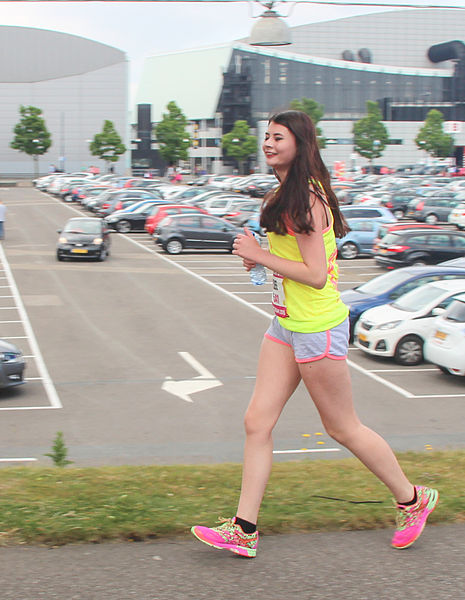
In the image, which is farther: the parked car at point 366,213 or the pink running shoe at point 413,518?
the parked car at point 366,213

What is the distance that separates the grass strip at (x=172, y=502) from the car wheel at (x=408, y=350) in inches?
495

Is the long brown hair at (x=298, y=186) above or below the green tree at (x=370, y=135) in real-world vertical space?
below

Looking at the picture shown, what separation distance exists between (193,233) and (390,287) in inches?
701

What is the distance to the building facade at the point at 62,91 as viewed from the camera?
120m

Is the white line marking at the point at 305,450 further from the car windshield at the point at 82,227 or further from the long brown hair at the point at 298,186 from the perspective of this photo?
the car windshield at the point at 82,227

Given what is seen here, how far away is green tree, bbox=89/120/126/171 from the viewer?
11125cm

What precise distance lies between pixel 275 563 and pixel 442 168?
102 m

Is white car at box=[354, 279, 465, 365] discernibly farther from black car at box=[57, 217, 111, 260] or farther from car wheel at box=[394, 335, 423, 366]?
black car at box=[57, 217, 111, 260]

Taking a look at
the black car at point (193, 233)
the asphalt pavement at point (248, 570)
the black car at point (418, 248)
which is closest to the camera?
the asphalt pavement at point (248, 570)

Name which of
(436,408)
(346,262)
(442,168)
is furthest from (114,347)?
(442,168)

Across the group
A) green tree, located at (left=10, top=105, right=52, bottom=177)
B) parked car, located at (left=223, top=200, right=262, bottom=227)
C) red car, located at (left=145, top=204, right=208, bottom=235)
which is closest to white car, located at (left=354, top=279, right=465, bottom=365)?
red car, located at (left=145, top=204, right=208, bottom=235)

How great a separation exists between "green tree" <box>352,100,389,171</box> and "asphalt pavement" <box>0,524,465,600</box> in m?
110

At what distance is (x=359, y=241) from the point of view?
116 feet

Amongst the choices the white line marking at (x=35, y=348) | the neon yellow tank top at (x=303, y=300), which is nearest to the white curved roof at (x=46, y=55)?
the white line marking at (x=35, y=348)
